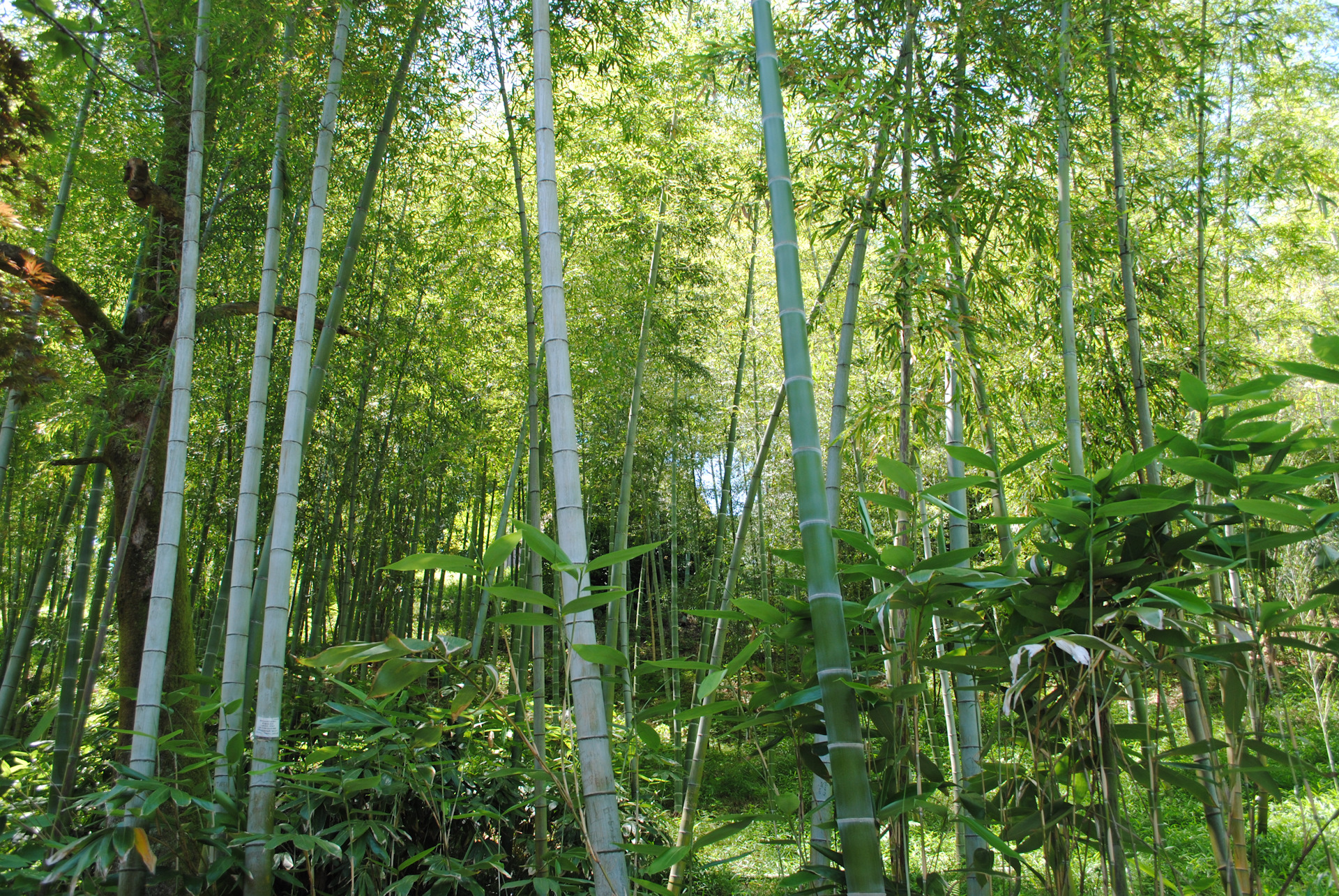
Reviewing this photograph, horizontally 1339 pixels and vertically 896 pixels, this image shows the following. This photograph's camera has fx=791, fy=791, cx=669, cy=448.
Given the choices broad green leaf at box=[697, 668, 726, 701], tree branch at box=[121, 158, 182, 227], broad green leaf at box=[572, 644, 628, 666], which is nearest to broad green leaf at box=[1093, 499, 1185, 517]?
broad green leaf at box=[697, 668, 726, 701]

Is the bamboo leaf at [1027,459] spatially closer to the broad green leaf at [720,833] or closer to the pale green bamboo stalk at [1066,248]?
the broad green leaf at [720,833]

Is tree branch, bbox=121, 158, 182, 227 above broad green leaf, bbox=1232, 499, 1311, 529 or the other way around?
above

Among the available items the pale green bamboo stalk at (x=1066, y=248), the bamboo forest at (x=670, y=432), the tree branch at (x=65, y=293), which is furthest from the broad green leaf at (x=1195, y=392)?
the tree branch at (x=65, y=293)

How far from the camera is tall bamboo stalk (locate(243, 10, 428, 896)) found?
185cm

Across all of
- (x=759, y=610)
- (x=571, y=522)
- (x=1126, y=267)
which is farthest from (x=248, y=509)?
(x=1126, y=267)

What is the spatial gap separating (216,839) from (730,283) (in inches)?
A: 196

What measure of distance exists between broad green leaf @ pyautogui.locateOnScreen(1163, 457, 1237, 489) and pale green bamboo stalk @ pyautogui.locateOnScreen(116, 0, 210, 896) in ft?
7.24

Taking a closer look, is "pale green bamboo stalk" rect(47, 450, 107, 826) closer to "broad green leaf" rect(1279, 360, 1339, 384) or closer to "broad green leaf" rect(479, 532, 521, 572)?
"broad green leaf" rect(479, 532, 521, 572)

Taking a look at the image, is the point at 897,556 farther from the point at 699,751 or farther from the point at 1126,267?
the point at 1126,267

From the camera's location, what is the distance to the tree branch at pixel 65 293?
2939mm

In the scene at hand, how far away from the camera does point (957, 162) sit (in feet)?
7.51

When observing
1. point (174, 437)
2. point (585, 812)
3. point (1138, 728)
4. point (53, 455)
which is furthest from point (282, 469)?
point (53, 455)

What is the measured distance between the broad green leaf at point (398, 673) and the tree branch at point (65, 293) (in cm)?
272

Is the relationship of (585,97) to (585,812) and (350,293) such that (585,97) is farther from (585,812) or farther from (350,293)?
(585,812)
